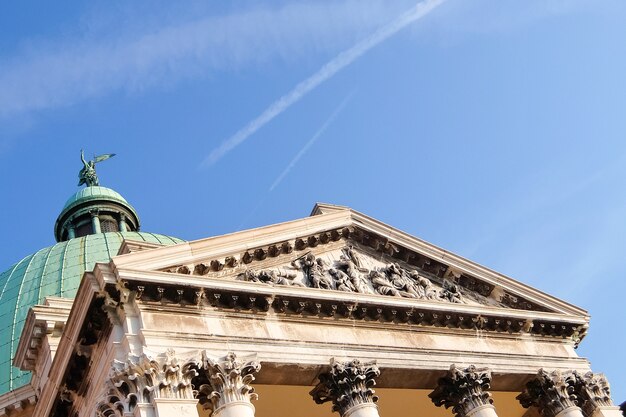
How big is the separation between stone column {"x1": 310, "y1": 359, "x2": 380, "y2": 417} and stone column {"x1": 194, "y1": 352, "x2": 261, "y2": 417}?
91.3 inches

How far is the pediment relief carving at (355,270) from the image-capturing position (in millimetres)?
25438

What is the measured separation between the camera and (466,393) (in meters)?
26.2

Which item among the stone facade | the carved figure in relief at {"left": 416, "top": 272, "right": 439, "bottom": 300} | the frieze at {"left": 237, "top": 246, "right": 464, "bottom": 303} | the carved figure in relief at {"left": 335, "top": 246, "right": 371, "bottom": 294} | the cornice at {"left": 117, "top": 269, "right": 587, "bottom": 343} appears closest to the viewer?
the stone facade

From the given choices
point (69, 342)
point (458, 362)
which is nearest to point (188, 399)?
point (69, 342)

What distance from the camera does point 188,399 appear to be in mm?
21797

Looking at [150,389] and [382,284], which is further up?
[382,284]

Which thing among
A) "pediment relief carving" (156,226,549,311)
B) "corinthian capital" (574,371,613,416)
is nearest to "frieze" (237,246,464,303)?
"pediment relief carving" (156,226,549,311)

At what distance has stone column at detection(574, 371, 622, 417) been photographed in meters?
28.1

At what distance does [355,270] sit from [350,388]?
4.04 m

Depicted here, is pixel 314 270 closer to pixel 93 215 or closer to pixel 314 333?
pixel 314 333

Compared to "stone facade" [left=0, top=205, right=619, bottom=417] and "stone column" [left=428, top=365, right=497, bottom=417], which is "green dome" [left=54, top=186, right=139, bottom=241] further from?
"stone column" [left=428, top=365, right=497, bottom=417]

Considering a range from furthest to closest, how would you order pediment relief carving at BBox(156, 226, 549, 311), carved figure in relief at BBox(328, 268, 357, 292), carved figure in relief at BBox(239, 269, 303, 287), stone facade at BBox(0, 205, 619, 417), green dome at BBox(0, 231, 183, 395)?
green dome at BBox(0, 231, 183, 395)
carved figure in relief at BBox(328, 268, 357, 292)
pediment relief carving at BBox(156, 226, 549, 311)
carved figure in relief at BBox(239, 269, 303, 287)
stone facade at BBox(0, 205, 619, 417)

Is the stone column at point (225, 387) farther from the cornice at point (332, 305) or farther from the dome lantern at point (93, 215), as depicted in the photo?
the dome lantern at point (93, 215)

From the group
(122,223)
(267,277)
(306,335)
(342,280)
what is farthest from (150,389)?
(122,223)
